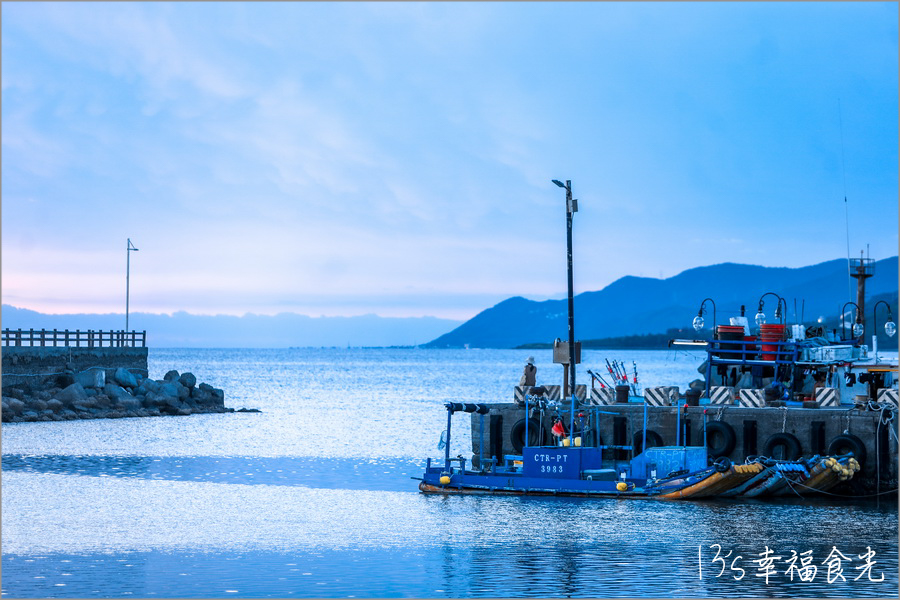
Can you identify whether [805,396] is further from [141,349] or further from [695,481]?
[141,349]

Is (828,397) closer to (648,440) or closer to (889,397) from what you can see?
(889,397)

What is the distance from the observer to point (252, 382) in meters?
151

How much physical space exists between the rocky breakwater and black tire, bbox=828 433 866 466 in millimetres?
45382

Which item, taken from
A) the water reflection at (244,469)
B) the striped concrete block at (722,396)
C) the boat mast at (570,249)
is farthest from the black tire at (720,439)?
the water reflection at (244,469)

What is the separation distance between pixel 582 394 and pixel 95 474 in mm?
18371

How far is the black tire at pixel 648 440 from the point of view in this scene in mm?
34000

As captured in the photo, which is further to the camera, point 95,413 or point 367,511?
point 95,413

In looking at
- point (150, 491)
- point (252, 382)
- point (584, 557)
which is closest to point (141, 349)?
point (150, 491)

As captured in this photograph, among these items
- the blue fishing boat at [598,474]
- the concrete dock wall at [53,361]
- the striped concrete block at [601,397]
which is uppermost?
the concrete dock wall at [53,361]

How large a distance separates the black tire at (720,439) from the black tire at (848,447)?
9.63 feet

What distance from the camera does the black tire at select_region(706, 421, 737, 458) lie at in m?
33.2

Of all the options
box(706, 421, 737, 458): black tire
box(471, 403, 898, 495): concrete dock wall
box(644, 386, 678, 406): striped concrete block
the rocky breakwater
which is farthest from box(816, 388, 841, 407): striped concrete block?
the rocky breakwater

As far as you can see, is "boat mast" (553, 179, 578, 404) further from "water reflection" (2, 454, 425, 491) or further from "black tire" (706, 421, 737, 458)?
"water reflection" (2, 454, 425, 491)

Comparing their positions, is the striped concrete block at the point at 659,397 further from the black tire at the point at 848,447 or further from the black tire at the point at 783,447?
the black tire at the point at 848,447
